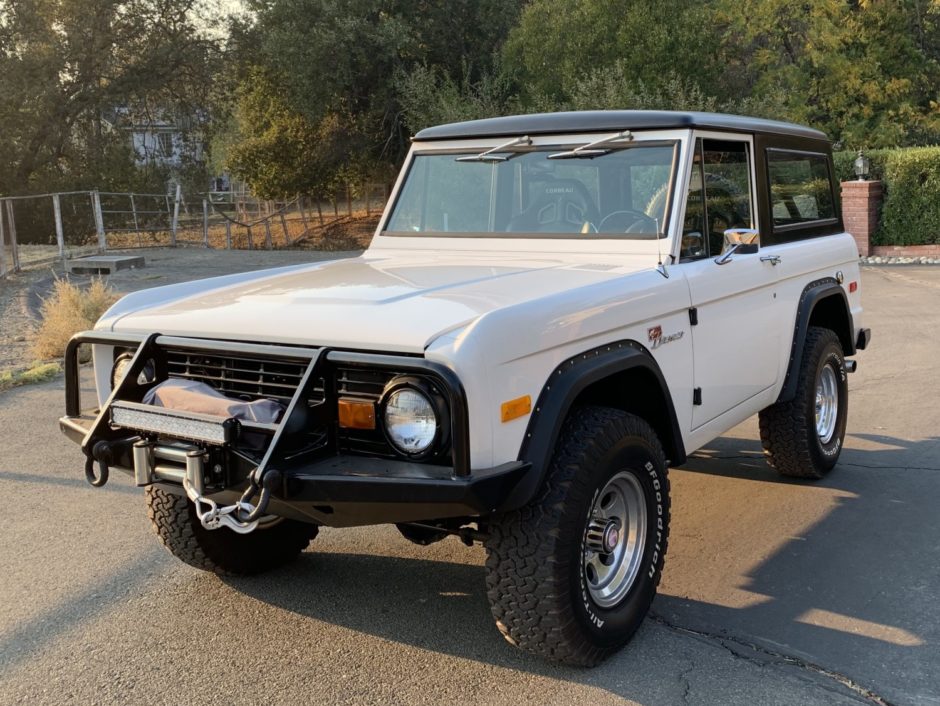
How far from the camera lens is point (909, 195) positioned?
61.8 feet

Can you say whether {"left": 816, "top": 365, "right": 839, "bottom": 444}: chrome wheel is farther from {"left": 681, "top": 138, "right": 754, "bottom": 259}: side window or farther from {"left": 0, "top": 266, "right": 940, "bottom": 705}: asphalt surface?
{"left": 681, "top": 138, "right": 754, "bottom": 259}: side window

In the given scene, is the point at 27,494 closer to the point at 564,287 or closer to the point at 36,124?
the point at 564,287

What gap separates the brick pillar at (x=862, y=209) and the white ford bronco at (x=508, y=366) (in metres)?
15.3

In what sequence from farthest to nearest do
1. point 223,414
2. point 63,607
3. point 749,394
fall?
point 749,394
point 63,607
point 223,414

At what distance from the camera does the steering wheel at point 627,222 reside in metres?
4.20

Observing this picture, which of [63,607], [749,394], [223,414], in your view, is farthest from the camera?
[749,394]

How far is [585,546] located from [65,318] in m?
8.02

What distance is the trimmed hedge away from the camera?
18547mm

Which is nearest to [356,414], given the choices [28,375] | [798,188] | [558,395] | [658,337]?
[558,395]

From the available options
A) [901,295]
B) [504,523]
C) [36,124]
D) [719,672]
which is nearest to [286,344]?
[504,523]

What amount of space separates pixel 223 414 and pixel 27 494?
2958 millimetres

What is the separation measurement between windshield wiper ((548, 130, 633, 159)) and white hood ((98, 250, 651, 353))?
1.57ft

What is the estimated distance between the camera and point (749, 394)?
4.59m

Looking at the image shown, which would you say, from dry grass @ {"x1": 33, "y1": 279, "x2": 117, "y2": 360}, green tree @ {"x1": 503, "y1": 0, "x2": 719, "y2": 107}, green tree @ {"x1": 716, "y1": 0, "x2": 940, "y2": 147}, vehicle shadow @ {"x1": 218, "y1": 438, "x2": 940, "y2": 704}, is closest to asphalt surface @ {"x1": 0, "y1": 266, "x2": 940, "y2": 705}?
vehicle shadow @ {"x1": 218, "y1": 438, "x2": 940, "y2": 704}
